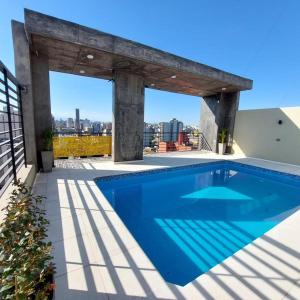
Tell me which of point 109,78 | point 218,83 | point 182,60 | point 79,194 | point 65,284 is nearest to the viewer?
point 65,284

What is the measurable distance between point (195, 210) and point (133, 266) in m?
2.26

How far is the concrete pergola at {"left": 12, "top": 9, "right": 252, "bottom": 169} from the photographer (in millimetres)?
4055

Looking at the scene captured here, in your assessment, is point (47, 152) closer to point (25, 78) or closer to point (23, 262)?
point (25, 78)

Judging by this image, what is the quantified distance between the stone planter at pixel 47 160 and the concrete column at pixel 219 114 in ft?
24.9

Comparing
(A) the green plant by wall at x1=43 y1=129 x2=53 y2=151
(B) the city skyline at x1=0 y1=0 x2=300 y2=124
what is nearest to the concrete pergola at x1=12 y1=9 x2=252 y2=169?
(A) the green plant by wall at x1=43 y1=129 x2=53 y2=151

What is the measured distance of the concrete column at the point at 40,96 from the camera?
15.7 ft

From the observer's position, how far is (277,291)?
153cm

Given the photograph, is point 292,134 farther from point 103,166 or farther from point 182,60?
point 103,166

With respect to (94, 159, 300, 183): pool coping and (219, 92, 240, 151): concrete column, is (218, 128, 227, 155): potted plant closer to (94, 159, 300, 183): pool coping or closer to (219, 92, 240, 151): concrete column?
(219, 92, 240, 151): concrete column

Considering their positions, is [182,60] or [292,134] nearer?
[182,60]

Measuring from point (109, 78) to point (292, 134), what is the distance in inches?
297

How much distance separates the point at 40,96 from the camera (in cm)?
493

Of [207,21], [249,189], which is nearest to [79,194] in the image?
[249,189]

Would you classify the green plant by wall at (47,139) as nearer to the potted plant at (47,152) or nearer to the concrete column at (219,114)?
the potted plant at (47,152)
